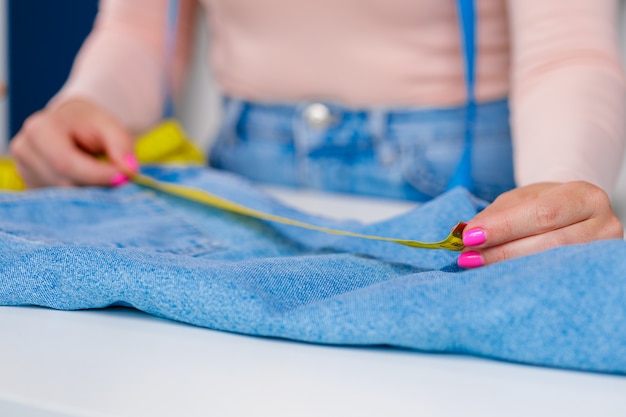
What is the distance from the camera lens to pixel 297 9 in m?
0.97

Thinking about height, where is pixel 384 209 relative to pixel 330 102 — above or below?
below

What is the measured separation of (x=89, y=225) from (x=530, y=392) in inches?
17.3

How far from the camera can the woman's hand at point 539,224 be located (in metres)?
0.52

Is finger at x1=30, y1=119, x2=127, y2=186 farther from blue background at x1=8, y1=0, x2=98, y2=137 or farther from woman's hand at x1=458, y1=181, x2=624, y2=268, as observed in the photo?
blue background at x1=8, y1=0, x2=98, y2=137

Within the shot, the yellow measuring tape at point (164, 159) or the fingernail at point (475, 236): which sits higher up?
the fingernail at point (475, 236)

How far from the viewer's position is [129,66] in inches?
43.6

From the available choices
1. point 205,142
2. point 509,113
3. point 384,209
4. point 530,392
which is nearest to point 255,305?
point 530,392

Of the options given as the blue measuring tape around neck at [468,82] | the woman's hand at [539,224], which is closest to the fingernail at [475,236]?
the woman's hand at [539,224]

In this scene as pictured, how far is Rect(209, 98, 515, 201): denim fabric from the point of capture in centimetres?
94

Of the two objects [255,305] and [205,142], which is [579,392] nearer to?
[255,305]

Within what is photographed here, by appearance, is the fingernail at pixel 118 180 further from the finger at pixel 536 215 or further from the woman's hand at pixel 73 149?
the finger at pixel 536 215

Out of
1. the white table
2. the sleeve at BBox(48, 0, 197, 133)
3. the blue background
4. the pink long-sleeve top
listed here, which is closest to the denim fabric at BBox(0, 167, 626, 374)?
the white table

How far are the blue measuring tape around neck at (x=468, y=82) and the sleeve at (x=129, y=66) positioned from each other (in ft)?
1.59

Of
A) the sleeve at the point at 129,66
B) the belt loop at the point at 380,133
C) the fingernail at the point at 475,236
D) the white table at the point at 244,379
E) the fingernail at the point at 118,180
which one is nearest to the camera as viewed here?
the white table at the point at 244,379
